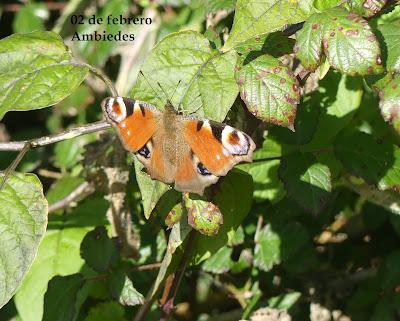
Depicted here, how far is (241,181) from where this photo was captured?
66.0 inches

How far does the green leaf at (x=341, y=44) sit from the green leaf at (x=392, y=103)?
0.09m

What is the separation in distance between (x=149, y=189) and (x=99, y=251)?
61 cm

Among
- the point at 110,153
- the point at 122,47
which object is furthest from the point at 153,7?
the point at 110,153

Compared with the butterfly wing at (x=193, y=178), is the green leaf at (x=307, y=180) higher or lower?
lower

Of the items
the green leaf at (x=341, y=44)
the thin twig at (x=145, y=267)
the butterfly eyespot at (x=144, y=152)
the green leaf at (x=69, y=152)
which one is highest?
the green leaf at (x=341, y=44)

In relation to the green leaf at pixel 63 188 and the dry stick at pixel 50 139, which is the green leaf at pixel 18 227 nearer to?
the dry stick at pixel 50 139

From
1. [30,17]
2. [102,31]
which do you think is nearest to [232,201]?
[102,31]

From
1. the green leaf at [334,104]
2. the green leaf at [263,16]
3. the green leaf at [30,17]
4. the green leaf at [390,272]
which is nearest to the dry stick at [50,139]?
the green leaf at [263,16]

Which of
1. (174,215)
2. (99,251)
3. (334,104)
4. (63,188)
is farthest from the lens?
(63,188)

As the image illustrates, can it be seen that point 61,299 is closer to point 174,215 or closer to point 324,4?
point 174,215

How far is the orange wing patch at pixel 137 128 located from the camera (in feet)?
4.60

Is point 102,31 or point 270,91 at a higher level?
point 270,91

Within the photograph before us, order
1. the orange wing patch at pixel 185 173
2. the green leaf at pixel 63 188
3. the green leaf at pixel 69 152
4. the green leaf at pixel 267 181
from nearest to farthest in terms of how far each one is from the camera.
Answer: the orange wing patch at pixel 185 173
the green leaf at pixel 267 181
the green leaf at pixel 63 188
the green leaf at pixel 69 152

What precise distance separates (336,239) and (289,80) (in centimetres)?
137
